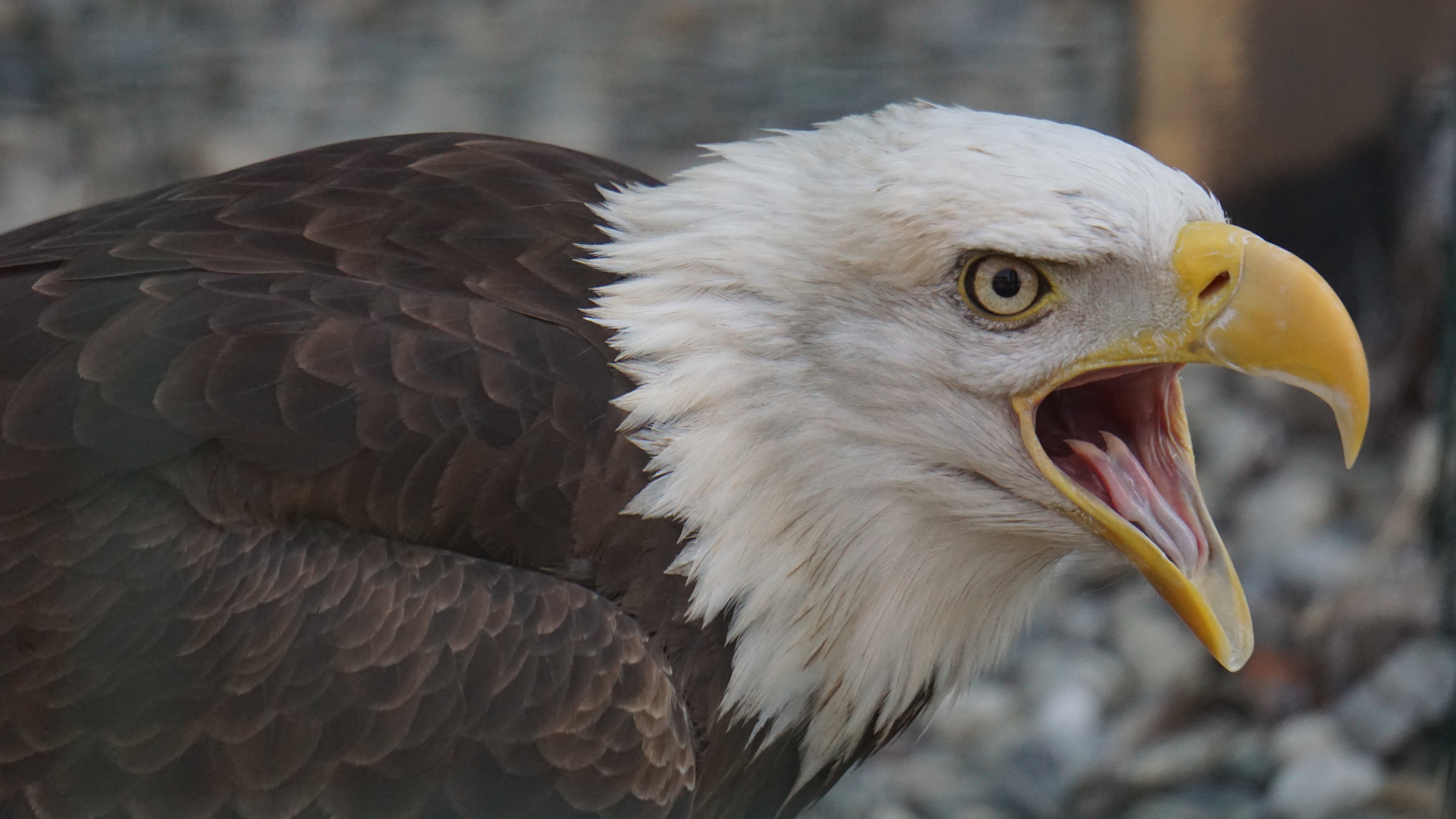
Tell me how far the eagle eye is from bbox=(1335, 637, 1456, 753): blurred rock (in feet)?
5.56

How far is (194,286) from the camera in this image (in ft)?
4.91

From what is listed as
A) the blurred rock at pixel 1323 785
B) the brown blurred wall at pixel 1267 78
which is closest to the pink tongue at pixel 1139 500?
the blurred rock at pixel 1323 785

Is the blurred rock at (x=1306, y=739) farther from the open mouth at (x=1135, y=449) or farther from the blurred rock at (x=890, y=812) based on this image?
the open mouth at (x=1135, y=449)

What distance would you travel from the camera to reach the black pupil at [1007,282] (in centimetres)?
142

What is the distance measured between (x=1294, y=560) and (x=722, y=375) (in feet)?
6.99

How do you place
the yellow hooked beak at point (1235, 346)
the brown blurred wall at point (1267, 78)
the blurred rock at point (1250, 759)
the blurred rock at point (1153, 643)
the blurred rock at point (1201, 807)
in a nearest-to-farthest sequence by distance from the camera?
the yellow hooked beak at point (1235, 346) < the blurred rock at point (1201, 807) < the blurred rock at point (1250, 759) < the blurred rock at point (1153, 643) < the brown blurred wall at point (1267, 78)

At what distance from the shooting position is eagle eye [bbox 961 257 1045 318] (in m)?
1.42

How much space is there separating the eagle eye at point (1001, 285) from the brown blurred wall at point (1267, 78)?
82.6 inches

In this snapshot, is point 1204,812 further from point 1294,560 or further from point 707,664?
point 707,664

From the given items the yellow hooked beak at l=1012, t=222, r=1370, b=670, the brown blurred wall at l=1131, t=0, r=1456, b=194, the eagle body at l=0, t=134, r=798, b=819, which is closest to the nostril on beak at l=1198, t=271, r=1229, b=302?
the yellow hooked beak at l=1012, t=222, r=1370, b=670

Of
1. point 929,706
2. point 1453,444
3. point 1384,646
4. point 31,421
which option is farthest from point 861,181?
point 1453,444

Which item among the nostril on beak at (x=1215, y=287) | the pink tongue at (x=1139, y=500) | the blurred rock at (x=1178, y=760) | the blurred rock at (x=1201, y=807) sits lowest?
the blurred rock at (x=1201, y=807)

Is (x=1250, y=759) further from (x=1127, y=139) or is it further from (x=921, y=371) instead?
(x=921, y=371)

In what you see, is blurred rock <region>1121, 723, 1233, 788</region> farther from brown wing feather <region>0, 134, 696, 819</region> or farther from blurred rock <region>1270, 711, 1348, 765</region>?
brown wing feather <region>0, 134, 696, 819</region>
